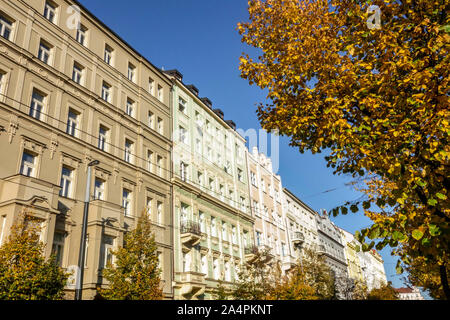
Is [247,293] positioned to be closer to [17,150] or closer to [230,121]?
[17,150]

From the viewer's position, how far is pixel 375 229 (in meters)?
5.97

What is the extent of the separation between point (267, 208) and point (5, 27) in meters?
33.5

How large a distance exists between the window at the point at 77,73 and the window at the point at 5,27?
4.27m

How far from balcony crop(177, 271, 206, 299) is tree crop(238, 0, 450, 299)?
60.5 ft

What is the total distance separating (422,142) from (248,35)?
5.97 meters

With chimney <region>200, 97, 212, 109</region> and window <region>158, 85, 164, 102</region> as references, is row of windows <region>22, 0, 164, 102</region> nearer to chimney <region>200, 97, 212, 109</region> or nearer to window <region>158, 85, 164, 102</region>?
window <region>158, 85, 164, 102</region>

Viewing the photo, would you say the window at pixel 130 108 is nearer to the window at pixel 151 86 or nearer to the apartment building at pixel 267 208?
the window at pixel 151 86

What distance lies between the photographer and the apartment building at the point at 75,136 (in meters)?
17.5

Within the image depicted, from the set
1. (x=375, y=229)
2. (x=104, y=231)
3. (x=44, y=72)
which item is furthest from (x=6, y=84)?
(x=375, y=229)

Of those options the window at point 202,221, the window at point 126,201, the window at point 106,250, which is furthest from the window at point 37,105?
the window at point 202,221

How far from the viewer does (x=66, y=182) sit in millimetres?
19953

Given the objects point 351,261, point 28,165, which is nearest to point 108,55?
point 28,165

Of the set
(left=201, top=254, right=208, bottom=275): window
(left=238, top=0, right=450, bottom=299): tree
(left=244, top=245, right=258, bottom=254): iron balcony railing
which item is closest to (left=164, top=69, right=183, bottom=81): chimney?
(left=201, top=254, right=208, bottom=275): window

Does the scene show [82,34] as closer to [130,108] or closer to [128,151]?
[130,108]
